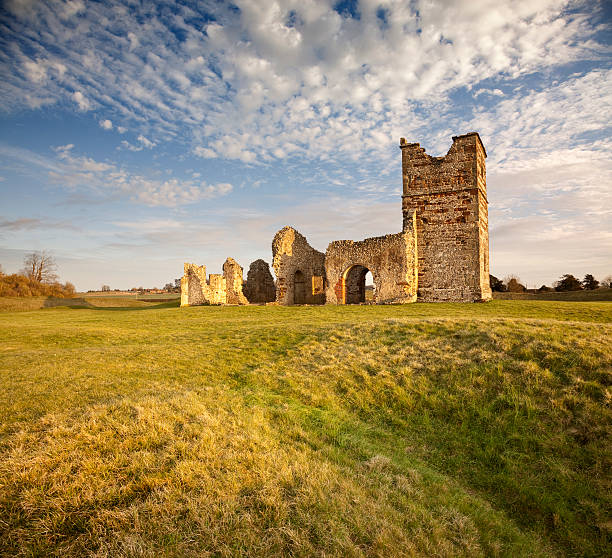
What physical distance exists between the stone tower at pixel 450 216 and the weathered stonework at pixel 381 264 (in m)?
0.83

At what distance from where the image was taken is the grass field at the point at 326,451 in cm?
307

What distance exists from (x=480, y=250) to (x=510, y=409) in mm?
15410

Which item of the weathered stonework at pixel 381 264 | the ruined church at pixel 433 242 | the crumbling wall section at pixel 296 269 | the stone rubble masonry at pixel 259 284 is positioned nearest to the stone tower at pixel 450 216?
the ruined church at pixel 433 242

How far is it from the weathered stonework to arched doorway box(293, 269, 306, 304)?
18.3 ft

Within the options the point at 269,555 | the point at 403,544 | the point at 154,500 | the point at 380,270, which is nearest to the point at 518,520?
the point at 403,544

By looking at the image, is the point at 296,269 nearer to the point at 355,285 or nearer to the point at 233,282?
the point at 355,285

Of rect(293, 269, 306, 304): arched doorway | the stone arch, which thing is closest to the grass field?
the stone arch

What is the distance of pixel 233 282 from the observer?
104 feet

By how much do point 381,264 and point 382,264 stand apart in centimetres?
7

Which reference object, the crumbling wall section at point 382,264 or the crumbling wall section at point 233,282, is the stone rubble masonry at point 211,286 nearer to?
the crumbling wall section at point 233,282

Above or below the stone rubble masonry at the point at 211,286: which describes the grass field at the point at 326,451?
below

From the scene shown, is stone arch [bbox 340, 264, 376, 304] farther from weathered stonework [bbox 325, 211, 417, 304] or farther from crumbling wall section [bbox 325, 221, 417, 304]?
crumbling wall section [bbox 325, 221, 417, 304]

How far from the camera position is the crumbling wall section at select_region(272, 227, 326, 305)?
25.8 m

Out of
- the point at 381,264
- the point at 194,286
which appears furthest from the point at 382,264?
the point at 194,286
